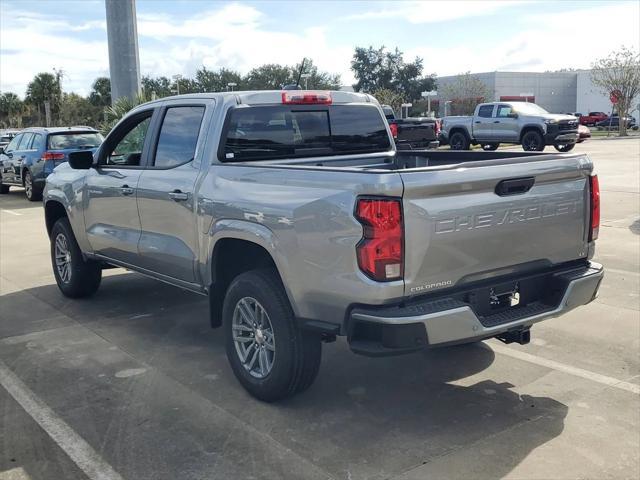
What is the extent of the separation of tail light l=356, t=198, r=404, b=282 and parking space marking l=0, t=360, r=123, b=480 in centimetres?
167

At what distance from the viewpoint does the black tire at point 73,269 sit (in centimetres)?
674

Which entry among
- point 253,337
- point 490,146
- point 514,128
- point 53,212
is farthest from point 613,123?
point 253,337

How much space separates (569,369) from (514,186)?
1.69m

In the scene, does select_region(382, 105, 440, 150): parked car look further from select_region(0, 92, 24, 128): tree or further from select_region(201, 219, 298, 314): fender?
select_region(0, 92, 24, 128): tree

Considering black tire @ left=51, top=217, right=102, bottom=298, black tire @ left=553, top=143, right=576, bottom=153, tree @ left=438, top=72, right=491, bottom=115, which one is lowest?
black tire @ left=51, top=217, right=102, bottom=298

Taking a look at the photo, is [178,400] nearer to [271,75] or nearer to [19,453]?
[19,453]

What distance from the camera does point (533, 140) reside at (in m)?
24.6

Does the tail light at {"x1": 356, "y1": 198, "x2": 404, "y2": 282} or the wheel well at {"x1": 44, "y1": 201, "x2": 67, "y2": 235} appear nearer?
the tail light at {"x1": 356, "y1": 198, "x2": 404, "y2": 282}

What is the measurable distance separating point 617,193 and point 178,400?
1212 centimetres

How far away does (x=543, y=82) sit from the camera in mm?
83062

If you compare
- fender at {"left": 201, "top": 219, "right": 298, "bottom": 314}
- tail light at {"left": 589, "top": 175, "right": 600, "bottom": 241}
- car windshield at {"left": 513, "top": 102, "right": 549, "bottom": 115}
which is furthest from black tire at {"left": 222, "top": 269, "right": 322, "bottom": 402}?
car windshield at {"left": 513, "top": 102, "right": 549, "bottom": 115}

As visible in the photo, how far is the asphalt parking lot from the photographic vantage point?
11.6 feet

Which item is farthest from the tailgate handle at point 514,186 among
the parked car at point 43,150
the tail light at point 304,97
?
the parked car at point 43,150

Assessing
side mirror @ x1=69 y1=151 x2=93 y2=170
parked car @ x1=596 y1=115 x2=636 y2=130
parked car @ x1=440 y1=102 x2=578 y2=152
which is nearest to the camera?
side mirror @ x1=69 y1=151 x2=93 y2=170
